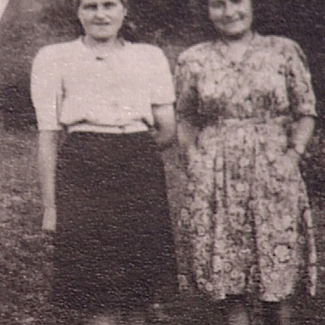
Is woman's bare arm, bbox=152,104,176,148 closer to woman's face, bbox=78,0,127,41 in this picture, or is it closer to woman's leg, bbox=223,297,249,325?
woman's face, bbox=78,0,127,41

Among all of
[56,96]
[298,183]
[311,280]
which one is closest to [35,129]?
[56,96]

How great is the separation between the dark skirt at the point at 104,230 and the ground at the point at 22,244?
0.10m

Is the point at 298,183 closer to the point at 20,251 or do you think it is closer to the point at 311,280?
the point at 311,280

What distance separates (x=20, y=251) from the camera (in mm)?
3986

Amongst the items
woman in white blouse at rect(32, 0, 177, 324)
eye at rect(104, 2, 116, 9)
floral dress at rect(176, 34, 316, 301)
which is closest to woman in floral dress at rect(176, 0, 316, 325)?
floral dress at rect(176, 34, 316, 301)

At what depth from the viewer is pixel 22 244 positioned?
3988 millimetres

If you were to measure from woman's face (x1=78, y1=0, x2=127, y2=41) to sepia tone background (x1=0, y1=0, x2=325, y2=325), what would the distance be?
0.06 metres

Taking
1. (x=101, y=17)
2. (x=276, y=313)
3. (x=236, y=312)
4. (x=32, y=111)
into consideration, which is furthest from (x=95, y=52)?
(x=276, y=313)

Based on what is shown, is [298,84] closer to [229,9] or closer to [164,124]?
[229,9]

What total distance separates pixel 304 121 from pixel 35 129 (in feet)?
5.11

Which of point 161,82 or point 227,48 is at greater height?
point 227,48

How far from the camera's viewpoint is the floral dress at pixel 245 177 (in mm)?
3994

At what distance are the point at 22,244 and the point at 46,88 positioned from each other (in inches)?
35.4

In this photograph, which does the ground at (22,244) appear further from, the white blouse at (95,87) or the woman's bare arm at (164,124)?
the woman's bare arm at (164,124)
